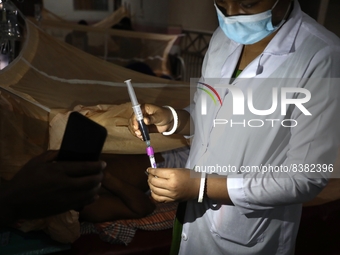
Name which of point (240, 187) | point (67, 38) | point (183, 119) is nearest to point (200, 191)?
point (240, 187)

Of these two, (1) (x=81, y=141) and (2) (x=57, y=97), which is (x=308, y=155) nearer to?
(1) (x=81, y=141)

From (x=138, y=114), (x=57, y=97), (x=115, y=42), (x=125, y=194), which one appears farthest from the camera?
(x=115, y=42)

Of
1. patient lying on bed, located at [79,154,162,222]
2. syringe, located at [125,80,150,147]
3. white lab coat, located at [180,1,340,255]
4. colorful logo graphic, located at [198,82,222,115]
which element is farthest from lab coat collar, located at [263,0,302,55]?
patient lying on bed, located at [79,154,162,222]

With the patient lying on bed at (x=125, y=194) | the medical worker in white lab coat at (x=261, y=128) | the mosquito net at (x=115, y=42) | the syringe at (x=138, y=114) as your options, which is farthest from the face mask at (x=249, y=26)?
the mosquito net at (x=115, y=42)

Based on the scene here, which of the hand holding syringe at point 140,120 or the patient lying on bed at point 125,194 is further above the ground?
A: the hand holding syringe at point 140,120

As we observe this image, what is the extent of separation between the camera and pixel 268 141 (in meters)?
0.63

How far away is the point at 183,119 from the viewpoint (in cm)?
80

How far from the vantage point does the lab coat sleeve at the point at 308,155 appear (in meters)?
0.57

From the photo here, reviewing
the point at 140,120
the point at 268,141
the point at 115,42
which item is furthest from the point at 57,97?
the point at 115,42

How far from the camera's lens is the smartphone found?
54 centimetres

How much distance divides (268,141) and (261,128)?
0.03 metres

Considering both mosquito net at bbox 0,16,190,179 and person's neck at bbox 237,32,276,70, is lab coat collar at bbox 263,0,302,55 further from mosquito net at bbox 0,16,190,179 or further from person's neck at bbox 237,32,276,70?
mosquito net at bbox 0,16,190,179

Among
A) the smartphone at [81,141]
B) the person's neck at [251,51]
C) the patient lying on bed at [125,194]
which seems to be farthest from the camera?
the patient lying on bed at [125,194]

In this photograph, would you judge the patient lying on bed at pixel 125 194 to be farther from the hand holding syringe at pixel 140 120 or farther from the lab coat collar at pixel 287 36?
the lab coat collar at pixel 287 36
